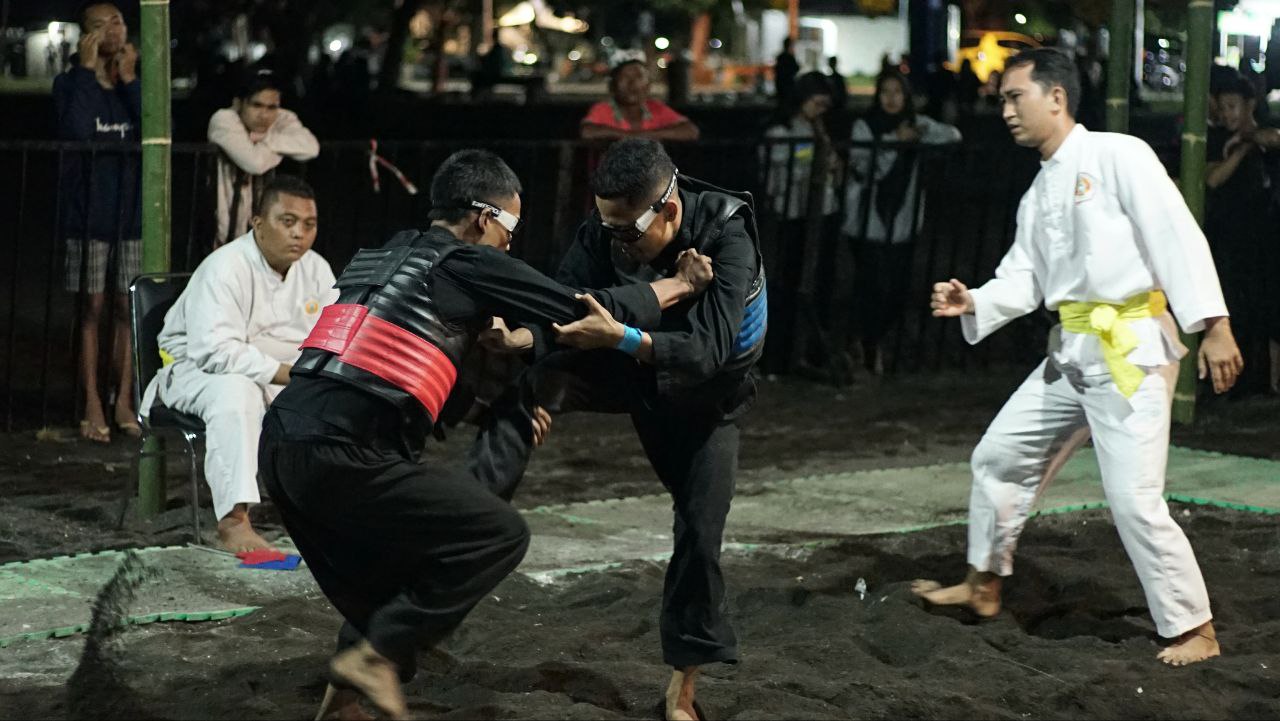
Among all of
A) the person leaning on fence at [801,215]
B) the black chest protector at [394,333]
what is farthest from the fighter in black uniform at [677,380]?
the person leaning on fence at [801,215]

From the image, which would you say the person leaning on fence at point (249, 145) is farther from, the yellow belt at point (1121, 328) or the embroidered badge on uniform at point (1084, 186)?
the yellow belt at point (1121, 328)

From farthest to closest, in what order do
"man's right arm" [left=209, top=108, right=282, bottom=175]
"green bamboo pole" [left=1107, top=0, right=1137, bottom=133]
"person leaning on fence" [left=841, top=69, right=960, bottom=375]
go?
1. "person leaning on fence" [left=841, top=69, right=960, bottom=375]
2. "green bamboo pole" [left=1107, top=0, right=1137, bottom=133]
3. "man's right arm" [left=209, top=108, right=282, bottom=175]

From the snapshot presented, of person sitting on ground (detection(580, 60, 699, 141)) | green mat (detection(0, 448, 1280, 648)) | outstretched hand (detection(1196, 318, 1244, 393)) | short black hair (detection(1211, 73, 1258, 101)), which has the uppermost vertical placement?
short black hair (detection(1211, 73, 1258, 101))

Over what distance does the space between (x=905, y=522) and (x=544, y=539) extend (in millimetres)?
1691

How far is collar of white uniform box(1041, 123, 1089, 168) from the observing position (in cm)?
562

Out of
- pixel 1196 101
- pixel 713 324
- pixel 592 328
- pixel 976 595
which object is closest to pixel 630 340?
pixel 592 328

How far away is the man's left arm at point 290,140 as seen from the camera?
903 centimetres

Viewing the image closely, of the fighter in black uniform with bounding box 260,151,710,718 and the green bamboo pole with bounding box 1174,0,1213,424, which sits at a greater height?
the green bamboo pole with bounding box 1174,0,1213,424

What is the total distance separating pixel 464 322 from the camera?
444 centimetres

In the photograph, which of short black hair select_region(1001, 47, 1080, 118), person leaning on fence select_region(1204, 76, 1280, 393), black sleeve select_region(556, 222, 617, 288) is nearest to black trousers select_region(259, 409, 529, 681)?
black sleeve select_region(556, 222, 617, 288)

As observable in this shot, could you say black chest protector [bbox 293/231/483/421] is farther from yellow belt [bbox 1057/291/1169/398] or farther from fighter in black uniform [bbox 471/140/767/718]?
yellow belt [bbox 1057/291/1169/398]

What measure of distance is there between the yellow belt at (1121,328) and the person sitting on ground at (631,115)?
5.22 m

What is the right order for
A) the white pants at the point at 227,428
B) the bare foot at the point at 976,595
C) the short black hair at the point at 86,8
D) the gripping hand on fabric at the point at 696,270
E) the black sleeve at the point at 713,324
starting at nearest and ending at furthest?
the black sleeve at the point at 713,324 → the gripping hand on fabric at the point at 696,270 → the bare foot at the point at 976,595 → the white pants at the point at 227,428 → the short black hair at the point at 86,8

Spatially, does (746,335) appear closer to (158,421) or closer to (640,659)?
(640,659)
